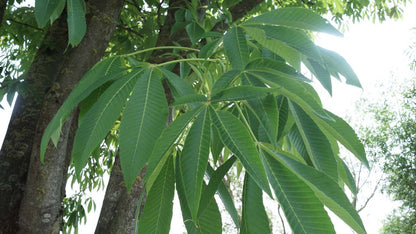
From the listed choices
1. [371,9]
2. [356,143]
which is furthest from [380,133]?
[356,143]

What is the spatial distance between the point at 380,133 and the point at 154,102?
967 cm

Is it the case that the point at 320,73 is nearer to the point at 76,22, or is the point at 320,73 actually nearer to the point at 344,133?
the point at 344,133

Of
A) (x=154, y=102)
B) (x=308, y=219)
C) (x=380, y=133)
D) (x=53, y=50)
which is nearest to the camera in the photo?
(x=308, y=219)

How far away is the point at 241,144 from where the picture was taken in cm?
51

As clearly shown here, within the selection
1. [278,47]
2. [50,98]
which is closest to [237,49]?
[278,47]

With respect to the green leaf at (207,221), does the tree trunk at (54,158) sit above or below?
above

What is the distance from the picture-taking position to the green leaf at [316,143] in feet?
2.12

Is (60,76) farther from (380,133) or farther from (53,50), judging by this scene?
(380,133)

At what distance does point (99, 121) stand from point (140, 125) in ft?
0.25

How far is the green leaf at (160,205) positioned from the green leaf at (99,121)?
109 millimetres

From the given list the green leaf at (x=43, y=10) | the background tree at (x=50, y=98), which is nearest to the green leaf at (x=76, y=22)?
the green leaf at (x=43, y=10)

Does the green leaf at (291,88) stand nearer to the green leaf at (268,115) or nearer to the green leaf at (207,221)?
the green leaf at (268,115)

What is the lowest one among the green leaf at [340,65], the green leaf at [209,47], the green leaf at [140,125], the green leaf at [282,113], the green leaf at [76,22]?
the green leaf at [140,125]

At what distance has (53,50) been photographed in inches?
59.7
